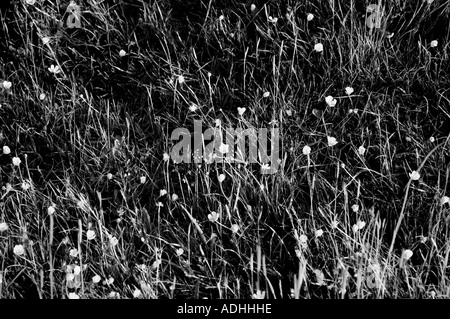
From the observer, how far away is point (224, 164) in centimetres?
247

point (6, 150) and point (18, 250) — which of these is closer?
point (18, 250)

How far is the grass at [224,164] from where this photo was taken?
224cm

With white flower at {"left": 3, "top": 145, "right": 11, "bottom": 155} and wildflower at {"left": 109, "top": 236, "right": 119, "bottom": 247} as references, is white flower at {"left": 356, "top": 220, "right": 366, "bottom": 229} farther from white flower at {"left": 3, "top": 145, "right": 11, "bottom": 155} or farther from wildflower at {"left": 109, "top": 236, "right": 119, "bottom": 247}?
white flower at {"left": 3, "top": 145, "right": 11, "bottom": 155}

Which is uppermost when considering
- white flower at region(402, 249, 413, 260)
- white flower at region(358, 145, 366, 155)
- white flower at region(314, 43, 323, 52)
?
white flower at region(314, 43, 323, 52)

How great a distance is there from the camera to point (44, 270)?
2301 mm

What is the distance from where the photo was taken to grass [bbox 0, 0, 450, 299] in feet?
7.36

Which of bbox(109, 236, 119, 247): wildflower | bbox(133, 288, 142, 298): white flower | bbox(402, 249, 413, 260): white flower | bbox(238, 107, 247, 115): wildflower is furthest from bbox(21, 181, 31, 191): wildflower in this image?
bbox(402, 249, 413, 260): white flower

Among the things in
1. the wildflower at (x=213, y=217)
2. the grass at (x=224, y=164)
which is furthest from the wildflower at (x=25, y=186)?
the wildflower at (x=213, y=217)

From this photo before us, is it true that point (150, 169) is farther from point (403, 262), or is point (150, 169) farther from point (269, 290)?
point (403, 262)

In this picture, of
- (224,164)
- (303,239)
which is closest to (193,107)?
(224,164)

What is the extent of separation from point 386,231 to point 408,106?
637mm

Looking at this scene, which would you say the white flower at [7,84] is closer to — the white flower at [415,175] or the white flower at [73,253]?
the white flower at [73,253]

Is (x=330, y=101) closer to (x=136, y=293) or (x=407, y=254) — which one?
(x=407, y=254)

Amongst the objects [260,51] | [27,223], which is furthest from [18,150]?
[260,51]
